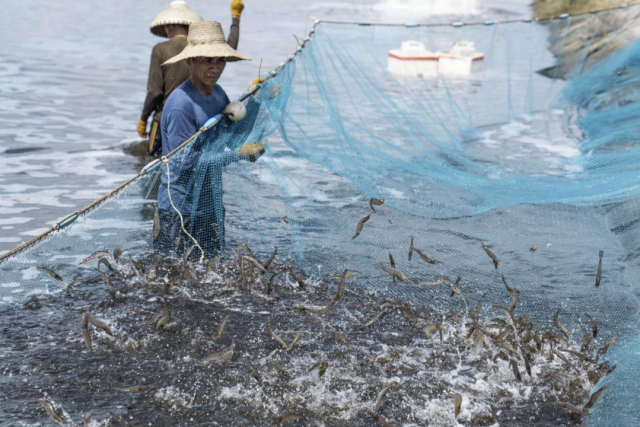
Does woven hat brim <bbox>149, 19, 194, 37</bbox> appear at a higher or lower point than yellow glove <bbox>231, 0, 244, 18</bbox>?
lower

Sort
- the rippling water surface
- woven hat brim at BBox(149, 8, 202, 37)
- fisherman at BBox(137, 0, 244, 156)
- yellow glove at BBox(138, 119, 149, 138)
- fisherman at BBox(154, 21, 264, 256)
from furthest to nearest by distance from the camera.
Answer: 1. the rippling water surface
2. yellow glove at BBox(138, 119, 149, 138)
3. woven hat brim at BBox(149, 8, 202, 37)
4. fisherman at BBox(137, 0, 244, 156)
5. fisherman at BBox(154, 21, 264, 256)

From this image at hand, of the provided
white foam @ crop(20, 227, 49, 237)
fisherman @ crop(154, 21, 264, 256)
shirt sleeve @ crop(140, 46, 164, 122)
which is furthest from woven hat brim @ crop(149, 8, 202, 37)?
white foam @ crop(20, 227, 49, 237)

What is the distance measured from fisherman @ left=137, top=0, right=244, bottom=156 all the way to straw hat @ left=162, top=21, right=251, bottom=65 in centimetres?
150

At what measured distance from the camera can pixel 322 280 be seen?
5.61m

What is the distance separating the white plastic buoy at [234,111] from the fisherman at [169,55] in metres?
1.64

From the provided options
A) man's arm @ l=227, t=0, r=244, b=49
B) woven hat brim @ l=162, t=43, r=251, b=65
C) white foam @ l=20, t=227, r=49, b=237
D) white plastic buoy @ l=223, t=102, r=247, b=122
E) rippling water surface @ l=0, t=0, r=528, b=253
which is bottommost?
white foam @ l=20, t=227, r=49, b=237

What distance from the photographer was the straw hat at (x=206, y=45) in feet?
15.6

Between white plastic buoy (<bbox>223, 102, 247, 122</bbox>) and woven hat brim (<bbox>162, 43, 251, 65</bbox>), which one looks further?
white plastic buoy (<bbox>223, 102, 247, 122</bbox>)

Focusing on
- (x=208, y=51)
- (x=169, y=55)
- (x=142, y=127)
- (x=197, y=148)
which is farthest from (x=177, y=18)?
(x=197, y=148)

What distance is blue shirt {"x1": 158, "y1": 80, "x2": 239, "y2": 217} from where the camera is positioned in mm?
4836

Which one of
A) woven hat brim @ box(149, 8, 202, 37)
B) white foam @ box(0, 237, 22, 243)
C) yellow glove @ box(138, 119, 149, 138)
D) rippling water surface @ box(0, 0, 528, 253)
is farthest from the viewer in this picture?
rippling water surface @ box(0, 0, 528, 253)

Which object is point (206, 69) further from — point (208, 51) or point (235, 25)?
point (235, 25)

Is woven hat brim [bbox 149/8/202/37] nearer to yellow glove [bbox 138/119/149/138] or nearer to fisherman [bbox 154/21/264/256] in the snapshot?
yellow glove [bbox 138/119/149/138]

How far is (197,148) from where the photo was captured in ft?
15.9
